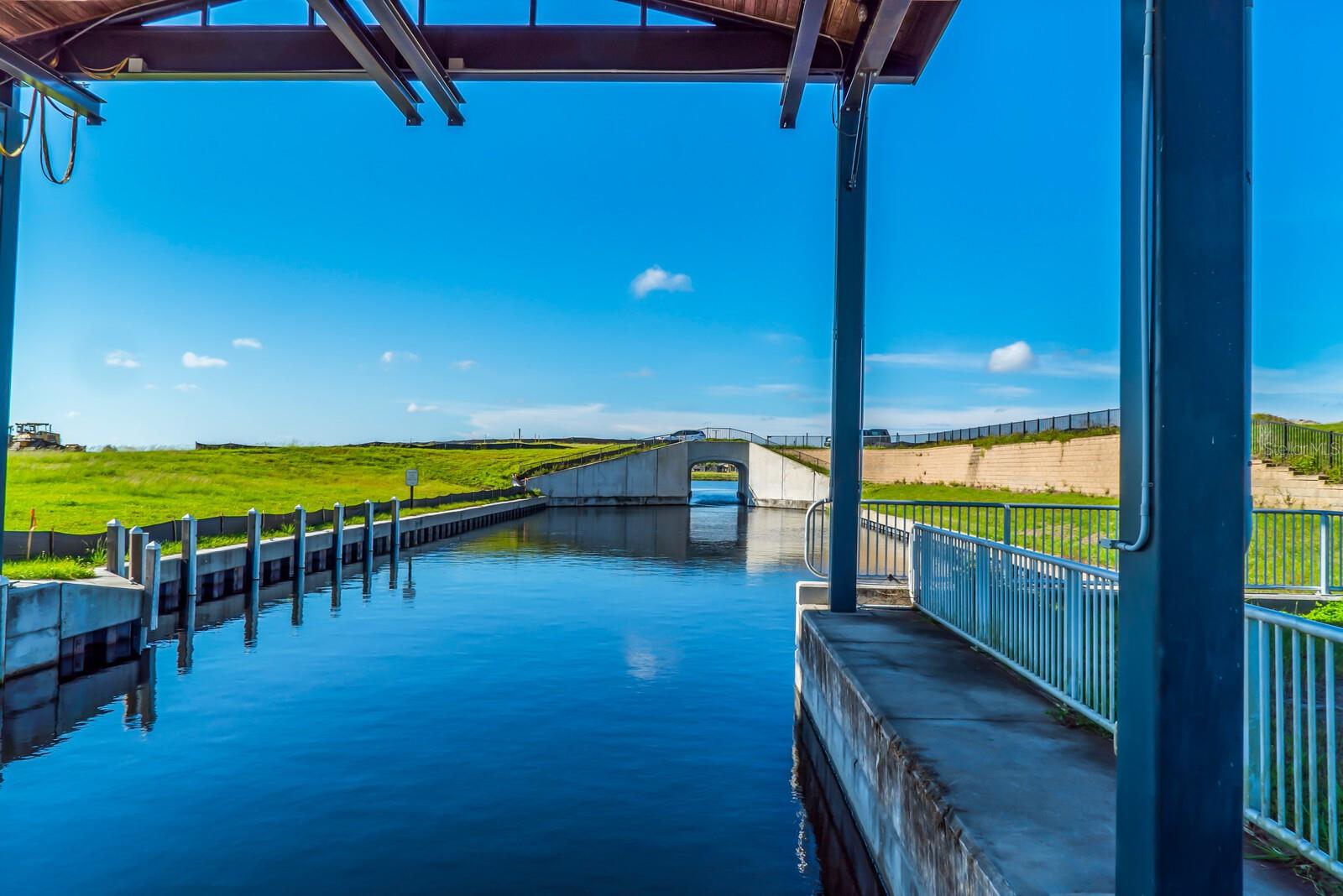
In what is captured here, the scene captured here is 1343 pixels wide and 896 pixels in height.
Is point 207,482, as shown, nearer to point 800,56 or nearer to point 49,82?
point 49,82

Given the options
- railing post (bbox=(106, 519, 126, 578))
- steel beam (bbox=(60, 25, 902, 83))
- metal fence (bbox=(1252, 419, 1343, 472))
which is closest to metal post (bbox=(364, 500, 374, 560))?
railing post (bbox=(106, 519, 126, 578))

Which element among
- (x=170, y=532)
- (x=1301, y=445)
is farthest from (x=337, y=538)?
(x=1301, y=445)

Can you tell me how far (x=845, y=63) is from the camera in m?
8.83

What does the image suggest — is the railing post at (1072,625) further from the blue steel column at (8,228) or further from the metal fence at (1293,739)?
the blue steel column at (8,228)

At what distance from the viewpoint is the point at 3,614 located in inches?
390

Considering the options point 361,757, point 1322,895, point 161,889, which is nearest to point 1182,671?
point 1322,895

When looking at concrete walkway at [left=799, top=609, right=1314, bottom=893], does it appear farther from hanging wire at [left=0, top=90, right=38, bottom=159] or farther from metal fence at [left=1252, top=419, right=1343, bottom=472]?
metal fence at [left=1252, top=419, right=1343, bottom=472]

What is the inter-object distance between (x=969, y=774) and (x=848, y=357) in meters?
5.62

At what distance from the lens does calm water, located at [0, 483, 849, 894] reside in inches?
239

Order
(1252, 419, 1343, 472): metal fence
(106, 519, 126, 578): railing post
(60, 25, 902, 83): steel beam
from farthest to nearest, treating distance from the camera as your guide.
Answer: (1252, 419, 1343, 472): metal fence < (106, 519, 126, 578): railing post < (60, 25, 902, 83): steel beam

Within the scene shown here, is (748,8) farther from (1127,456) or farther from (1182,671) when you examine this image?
(1182,671)

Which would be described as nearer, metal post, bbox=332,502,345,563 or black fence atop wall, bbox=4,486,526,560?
black fence atop wall, bbox=4,486,526,560

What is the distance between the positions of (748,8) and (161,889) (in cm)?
881

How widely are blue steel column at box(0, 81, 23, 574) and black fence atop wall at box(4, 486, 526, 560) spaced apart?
4.30 meters
